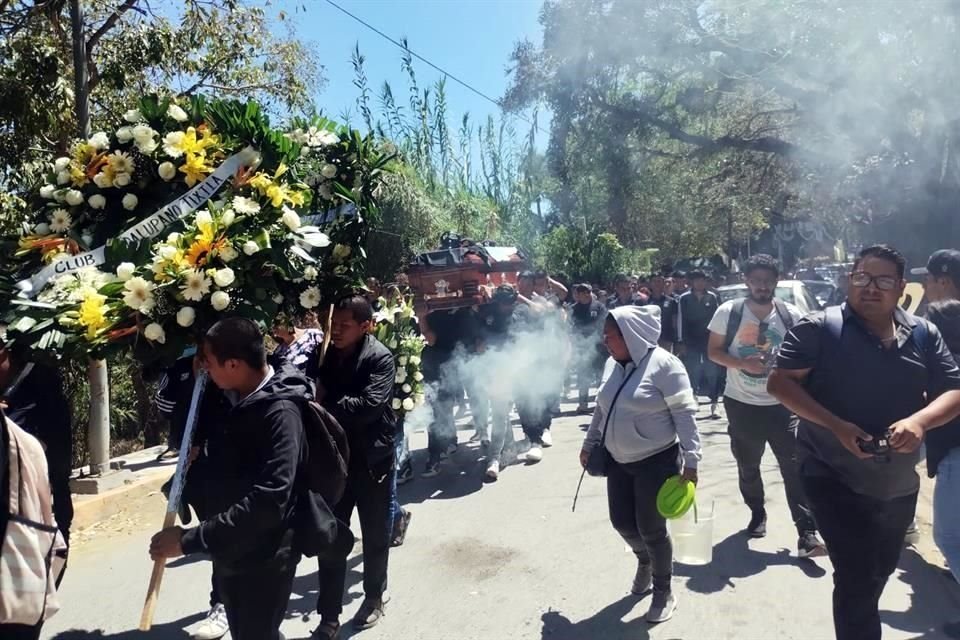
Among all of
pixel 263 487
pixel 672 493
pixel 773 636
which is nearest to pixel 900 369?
pixel 672 493

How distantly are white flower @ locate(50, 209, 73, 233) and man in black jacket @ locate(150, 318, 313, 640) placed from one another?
1129 millimetres

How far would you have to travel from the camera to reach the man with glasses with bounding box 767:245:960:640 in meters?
3.01

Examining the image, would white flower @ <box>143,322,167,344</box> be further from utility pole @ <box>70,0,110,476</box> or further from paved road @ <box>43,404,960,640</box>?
utility pole @ <box>70,0,110,476</box>

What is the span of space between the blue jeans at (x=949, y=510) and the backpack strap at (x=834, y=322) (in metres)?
1.03

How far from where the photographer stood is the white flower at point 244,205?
3111mm

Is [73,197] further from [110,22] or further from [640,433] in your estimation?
[110,22]

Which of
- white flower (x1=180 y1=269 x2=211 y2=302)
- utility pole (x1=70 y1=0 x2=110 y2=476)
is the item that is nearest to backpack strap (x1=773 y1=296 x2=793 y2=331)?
white flower (x1=180 y1=269 x2=211 y2=302)

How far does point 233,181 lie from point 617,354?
7.13ft

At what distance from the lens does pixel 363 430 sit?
4121 millimetres

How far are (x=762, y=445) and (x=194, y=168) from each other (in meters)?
3.91

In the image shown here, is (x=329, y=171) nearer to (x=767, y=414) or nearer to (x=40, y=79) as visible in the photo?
(x=767, y=414)

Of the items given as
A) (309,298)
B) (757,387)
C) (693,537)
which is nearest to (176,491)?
(309,298)

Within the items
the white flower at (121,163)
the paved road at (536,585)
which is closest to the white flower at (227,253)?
the white flower at (121,163)

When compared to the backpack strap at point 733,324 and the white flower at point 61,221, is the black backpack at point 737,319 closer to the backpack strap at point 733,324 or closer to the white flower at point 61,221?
the backpack strap at point 733,324
